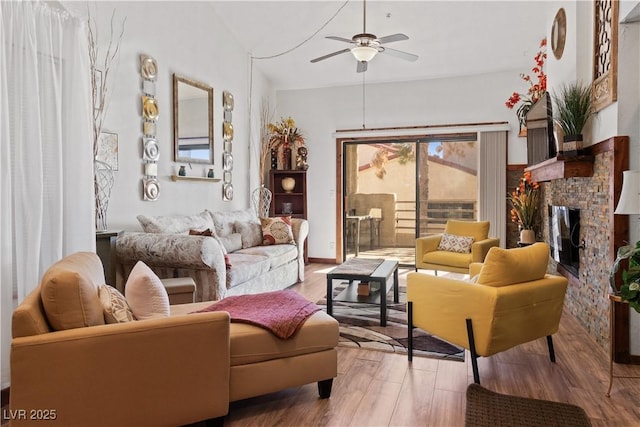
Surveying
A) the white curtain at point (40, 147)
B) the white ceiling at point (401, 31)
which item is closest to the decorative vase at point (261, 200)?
the white ceiling at point (401, 31)

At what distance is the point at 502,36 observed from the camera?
5.42m

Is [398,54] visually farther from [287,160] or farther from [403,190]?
[287,160]

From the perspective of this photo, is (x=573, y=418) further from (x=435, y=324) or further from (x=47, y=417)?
(x=47, y=417)

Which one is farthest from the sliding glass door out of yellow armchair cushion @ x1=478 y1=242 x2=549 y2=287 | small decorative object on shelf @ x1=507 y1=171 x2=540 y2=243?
yellow armchair cushion @ x1=478 y1=242 x2=549 y2=287

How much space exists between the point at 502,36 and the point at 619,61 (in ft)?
9.27

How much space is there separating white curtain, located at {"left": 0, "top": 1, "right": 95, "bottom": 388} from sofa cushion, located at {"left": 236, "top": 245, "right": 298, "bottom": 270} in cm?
211

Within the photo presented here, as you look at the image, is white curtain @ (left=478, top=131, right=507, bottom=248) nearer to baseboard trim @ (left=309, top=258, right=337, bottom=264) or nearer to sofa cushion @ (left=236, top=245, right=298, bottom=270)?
baseboard trim @ (left=309, top=258, right=337, bottom=264)

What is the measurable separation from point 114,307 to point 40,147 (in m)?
1.21

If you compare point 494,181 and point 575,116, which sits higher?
point 575,116

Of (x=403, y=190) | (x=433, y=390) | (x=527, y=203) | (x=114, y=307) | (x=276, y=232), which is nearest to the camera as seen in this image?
(x=114, y=307)

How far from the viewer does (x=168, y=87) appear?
4797 millimetres

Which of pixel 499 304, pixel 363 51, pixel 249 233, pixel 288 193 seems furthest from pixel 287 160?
pixel 499 304

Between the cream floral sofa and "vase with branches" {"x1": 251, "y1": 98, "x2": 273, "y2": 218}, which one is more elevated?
"vase with branches" {"x1": 251, "y1": 98, "x2": 273, "y2": 218}

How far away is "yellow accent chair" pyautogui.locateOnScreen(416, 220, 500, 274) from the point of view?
4.88 m
